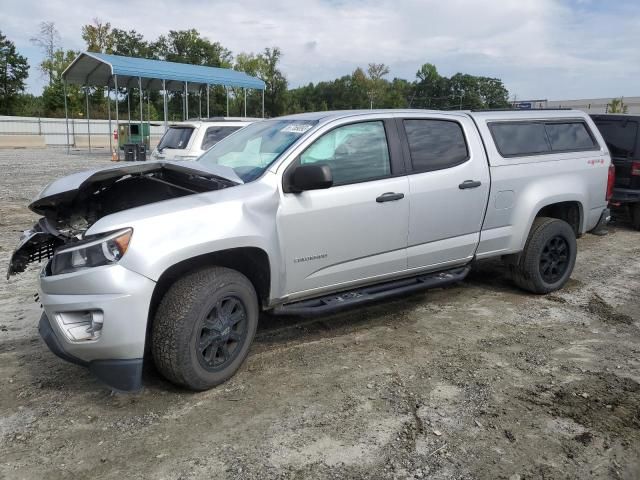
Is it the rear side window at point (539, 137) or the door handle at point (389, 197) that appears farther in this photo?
the rear side window at point (539, 137)

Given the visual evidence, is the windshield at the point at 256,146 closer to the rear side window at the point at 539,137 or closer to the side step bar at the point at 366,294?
the side step bar at the point at 366,294

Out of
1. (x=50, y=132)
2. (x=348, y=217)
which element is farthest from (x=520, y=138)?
(x=50, y=132)

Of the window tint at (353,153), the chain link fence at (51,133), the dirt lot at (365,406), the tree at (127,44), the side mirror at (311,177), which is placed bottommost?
the dirt lot at (365,406)

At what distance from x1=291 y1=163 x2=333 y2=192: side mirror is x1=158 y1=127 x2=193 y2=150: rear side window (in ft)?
24.7

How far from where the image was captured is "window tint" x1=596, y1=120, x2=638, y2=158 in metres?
9.27

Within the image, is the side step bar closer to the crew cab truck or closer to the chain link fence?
the crew cab truck

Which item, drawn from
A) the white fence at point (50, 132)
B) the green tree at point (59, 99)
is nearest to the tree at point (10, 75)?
the green tree at point (59, 99)

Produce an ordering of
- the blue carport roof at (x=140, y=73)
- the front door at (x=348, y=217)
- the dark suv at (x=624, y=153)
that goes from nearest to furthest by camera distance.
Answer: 1. the front door at (x=348, y=217)
2. the dark suv at (x=624, y=153)
3. the blue carport roof at (x=140, y=73)

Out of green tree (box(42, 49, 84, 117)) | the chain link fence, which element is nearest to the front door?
the chain link fence

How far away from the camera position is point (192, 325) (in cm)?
341

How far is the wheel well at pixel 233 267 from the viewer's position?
3570mm

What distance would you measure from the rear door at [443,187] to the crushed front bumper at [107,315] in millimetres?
2313

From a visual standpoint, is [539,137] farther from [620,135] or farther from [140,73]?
→ [140,73]

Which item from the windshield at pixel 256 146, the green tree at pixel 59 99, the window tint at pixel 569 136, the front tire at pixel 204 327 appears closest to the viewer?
the front tire at pixel 204 327
